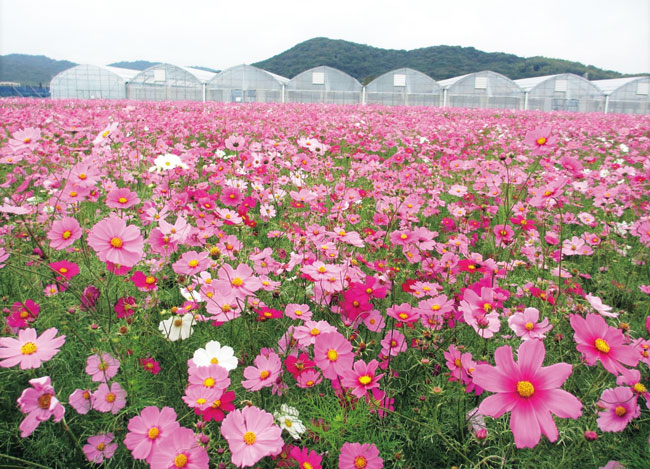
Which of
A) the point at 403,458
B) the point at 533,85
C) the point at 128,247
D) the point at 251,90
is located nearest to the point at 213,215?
the point at 128,247

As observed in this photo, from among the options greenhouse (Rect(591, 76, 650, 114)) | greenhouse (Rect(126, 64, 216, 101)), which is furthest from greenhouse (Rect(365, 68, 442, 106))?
greenhouse (Rect(591, 76, 650, 114))

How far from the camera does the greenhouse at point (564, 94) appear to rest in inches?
1003

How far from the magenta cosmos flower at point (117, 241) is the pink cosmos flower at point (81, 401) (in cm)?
33

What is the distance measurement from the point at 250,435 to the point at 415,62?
58913mm

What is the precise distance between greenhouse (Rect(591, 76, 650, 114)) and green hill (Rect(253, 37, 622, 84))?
17043 millimetres

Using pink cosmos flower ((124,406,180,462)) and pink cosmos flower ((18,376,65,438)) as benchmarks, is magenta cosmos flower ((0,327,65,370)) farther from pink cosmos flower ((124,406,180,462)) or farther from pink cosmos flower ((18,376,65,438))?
pink cosmos flower ((124,406,180,462))

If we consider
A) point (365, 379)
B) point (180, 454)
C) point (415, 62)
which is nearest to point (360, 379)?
point (365, 379)

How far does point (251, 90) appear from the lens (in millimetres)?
24016

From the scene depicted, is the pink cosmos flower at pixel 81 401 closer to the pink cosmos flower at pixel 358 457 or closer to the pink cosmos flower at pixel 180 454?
the pink cosmos flower at pixel 180 454

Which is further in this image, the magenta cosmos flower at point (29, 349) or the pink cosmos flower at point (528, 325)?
the pink cosmos flower at point (528, 325)

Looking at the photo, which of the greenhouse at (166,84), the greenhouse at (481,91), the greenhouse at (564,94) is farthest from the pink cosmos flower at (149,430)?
the greenhouse at (564,94)

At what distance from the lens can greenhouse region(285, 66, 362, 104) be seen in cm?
2508

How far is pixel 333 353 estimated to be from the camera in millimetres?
935

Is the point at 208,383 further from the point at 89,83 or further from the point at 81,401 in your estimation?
the point at 89,83
